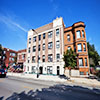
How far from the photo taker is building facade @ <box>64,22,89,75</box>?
18312mm

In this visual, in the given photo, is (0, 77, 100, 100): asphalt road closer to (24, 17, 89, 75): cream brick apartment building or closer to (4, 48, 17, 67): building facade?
(24, 17, 89, 75): cream brick apartment building

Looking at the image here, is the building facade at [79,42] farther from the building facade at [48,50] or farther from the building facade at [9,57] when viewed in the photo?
the building facade at [9,57]

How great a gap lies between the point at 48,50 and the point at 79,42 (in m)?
10.0

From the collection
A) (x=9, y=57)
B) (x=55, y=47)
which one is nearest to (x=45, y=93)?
(x=55, y=47)

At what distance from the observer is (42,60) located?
23.9 m

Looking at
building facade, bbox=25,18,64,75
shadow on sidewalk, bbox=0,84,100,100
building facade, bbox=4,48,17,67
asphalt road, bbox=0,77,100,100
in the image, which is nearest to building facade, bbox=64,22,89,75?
building facade, bbox=25,18,64,75

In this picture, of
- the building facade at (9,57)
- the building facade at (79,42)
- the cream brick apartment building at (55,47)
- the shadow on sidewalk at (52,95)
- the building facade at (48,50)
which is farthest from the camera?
the building facade at (9,57)

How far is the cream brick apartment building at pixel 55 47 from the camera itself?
19.2 meters

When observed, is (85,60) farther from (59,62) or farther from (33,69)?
(33,69)

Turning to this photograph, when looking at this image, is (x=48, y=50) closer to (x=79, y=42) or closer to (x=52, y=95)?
(x=79, y=42)

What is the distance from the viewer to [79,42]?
773 inches

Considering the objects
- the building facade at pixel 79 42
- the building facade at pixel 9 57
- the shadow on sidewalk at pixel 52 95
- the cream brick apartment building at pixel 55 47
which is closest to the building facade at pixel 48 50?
the cream brick apartment building at pixel 55 47

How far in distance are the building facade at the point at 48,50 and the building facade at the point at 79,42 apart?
2.43 m

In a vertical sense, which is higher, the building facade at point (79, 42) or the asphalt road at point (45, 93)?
the building facade at point (79, 42)
